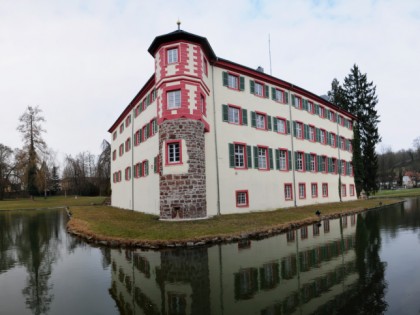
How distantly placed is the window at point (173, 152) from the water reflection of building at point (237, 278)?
8.12m

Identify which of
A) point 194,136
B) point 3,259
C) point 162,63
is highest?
point 162,63

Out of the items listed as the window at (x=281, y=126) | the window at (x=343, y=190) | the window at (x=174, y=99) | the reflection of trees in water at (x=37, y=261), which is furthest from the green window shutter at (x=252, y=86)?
the window at (x=343, y=190)

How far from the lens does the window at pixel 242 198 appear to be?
2331 cm

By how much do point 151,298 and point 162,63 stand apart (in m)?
16.6

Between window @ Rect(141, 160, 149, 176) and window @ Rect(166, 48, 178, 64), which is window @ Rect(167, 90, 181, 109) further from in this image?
window @ Rect(141, 160, 149, 176)

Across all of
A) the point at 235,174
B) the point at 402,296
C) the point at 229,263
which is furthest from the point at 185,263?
the point at 235,174

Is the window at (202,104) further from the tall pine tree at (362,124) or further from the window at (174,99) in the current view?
the tall pine tree at (362,124)

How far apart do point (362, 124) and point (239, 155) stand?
1122 inches

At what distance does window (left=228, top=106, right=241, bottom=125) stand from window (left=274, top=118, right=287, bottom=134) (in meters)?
4.79

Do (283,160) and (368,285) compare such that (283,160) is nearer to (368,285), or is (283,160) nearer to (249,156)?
(249,156)

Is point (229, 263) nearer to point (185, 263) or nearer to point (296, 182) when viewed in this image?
point (185, 263)

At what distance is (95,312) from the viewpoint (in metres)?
5.89

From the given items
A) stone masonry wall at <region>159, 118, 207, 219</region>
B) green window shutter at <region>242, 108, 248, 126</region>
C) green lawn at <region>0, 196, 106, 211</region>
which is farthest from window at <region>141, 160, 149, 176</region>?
green lawn at <region>0, 196, 106, 211</region>

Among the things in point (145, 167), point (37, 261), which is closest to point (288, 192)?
point (145, 167)
